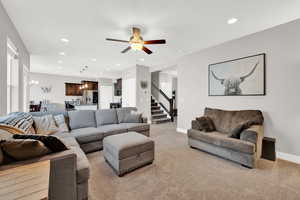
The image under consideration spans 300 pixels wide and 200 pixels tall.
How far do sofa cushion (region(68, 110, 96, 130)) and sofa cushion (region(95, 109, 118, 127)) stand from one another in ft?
0.42

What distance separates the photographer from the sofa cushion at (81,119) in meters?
3.21

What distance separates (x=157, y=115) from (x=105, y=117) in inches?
135

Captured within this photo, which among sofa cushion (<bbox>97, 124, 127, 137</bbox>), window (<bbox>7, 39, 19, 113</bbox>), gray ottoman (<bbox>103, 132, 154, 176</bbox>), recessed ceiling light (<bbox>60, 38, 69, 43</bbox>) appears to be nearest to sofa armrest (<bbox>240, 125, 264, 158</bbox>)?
gray ottoman (<bbox>103, 132, 154, 176</bbox>)

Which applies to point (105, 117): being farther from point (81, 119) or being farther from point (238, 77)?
point (238, 77)

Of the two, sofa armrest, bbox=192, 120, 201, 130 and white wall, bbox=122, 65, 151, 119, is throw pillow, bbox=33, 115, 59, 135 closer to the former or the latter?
sofa armrest, bbox=192, 120, 201, 130

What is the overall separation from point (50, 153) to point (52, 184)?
11.0 inches

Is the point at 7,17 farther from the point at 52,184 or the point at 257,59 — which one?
the point at 257,59

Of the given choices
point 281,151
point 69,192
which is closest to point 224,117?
point 281,151

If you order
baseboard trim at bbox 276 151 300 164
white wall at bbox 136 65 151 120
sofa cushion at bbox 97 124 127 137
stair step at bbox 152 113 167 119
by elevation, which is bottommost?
baseboard trim at bbox 276 151 300 164

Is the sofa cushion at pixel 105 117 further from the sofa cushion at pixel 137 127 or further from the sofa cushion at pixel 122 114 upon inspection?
the sofa cushion at pixel 137 127

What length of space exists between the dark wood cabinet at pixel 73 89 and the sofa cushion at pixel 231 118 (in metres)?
9.03

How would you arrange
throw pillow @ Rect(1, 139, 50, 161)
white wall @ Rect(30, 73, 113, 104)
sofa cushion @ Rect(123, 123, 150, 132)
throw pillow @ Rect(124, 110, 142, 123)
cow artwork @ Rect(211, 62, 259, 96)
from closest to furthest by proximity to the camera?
throw pillow @ Rect(1, 139, 50, 161), cow artwork @ Rect(211, 62, 259, 96), sofa cushion @ Rect(123, 123, 150, 132), throw pillow @ Rect(124, 110, 142, 123), white wall @ Rect(30, 73, 113, 104)

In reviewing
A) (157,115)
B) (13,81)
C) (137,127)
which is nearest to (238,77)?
(137,127)

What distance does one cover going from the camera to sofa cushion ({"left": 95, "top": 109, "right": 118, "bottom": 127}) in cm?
360
